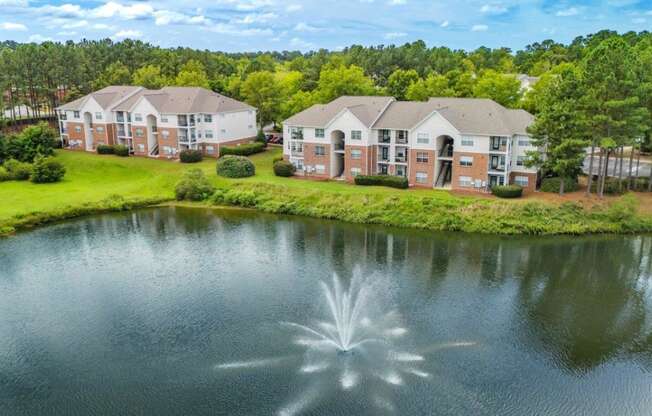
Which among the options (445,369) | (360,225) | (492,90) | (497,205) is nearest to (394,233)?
(360,225)

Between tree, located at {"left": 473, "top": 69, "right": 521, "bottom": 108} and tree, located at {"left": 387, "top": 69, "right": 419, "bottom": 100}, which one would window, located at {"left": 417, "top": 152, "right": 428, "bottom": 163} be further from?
tree, located at {"left": 387, "top": 69, "right": 419, "bottom": 100}

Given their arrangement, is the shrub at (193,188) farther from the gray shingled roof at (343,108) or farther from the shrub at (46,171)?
the shrub at (46,171)

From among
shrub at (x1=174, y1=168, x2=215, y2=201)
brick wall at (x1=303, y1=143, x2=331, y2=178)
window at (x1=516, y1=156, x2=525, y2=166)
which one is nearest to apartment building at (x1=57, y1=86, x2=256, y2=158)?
shrub at (x1=174, y1=168, x2=215, y2=201)

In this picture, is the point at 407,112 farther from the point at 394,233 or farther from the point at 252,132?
the point at 252,132

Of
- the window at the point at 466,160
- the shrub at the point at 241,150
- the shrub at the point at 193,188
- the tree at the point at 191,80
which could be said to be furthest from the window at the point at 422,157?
the tree at the point at 191,80

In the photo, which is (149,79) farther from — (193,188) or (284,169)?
(284,169)

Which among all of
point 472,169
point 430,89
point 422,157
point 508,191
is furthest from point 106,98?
point 508,191

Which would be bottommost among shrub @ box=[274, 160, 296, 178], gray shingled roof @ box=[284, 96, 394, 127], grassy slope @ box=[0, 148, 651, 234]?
grassy slope @ box=[0, 148, 651, 234]
